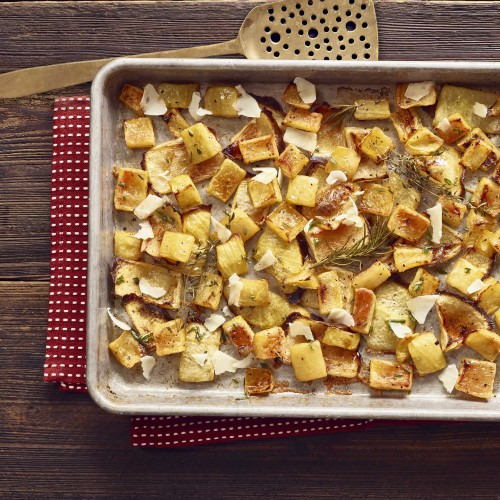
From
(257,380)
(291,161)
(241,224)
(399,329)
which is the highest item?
(291,161)

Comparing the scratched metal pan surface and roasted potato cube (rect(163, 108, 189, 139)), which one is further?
roasted potato cube (rect(163, 108, 189, 139))

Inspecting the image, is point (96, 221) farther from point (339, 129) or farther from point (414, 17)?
point (414, 17)

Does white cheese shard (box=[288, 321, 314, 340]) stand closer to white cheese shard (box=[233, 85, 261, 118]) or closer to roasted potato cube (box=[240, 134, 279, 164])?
roasted potato cube (box=[240, 134, 279, 164])

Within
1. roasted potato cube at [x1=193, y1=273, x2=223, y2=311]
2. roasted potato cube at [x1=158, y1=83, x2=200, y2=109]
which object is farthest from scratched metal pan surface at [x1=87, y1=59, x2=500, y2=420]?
roasted potato cube at [x1=193, y1=273, x2=223, y2=311]

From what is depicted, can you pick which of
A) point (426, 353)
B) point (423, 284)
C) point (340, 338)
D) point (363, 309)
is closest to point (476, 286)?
point (423, 284)

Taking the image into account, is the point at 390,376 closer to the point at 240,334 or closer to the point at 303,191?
the point at 240,334

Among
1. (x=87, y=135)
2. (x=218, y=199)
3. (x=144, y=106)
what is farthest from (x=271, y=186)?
(x=87, y=135)
